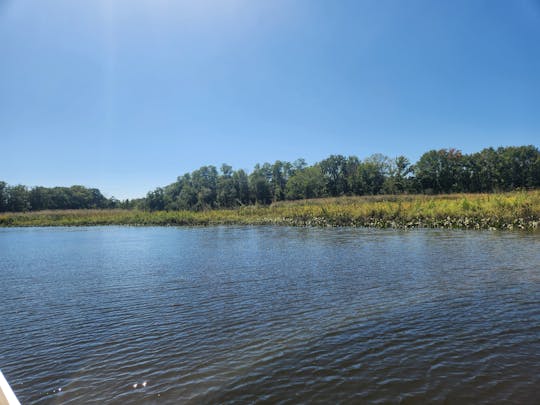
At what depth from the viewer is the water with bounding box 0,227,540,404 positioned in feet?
15.2

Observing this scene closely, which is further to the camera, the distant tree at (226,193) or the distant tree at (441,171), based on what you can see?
the distant tree at (226,193)

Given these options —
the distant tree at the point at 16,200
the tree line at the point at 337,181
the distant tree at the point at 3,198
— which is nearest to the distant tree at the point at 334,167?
the tree line at the point at 337,181

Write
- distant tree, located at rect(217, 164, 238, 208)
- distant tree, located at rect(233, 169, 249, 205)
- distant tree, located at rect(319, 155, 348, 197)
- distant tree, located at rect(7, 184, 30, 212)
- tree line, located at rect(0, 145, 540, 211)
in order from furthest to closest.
A: distant tree, located at rect(319, 155, 348, 197) → distant tree, located at rect(233, 169, 249, 205) → distant tree, located at rect(7, 184, 30, 212) → distant tree, located at rect(217, 164, 238, 208) → tree line, located at rect(0, 145, 540, 211)

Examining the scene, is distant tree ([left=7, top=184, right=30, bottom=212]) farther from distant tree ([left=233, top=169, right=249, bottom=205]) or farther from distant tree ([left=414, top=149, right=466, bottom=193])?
distant tree ([left=414, top=149, right=466, bottom=193])

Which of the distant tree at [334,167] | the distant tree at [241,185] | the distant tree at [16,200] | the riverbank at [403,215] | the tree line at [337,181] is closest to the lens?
the riverbank at [403,215]

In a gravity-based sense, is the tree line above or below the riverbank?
above

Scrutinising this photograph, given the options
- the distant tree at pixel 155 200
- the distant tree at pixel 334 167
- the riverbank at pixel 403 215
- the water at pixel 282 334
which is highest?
the distant tree at pixel 334 167

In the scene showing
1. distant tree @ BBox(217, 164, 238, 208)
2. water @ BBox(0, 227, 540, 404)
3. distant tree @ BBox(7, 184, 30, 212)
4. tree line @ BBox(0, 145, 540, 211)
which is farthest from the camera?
distant tree @ BBox(7, 184, 30, 212)

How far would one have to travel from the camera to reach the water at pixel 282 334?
463 cm

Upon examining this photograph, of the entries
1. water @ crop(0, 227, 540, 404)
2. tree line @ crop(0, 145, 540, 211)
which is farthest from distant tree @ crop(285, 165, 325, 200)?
water @ crop(0, 227, 540, 404)

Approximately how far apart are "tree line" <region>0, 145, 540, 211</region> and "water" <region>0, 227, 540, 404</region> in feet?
183

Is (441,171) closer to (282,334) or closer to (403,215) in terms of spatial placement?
(403,215)

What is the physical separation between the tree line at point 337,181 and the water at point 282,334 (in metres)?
55.8

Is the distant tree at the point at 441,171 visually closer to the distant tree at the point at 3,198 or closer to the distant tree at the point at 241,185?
the distant tree at the point at 241,185
